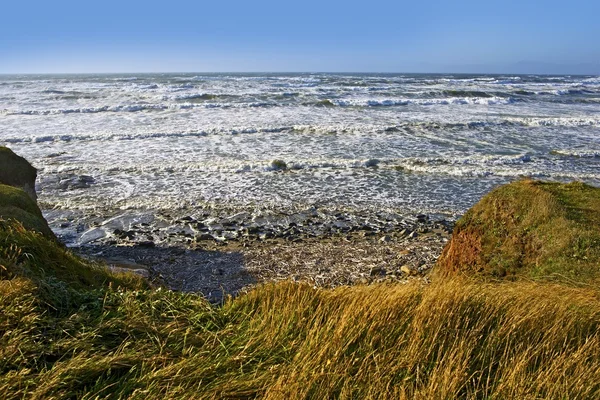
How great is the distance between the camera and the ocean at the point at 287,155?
36.8ft

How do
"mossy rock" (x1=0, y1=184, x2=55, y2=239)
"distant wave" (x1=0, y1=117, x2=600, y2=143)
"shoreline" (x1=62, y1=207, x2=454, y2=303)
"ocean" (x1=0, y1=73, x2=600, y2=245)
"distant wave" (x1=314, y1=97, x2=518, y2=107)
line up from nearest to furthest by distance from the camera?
1. "mossy rock" (x1=0, y1=184, x2=55, y2=239)
2. "shoreline" (x1=62, y1=207, x2=454, y2=303)
3. "ocean" (x1=0, y1=73, x2=600, y2=245)
4. "distant wave" (x1=0, y1=117, x2=600, y2=143)
5. "distant wave" (x1=314, y1=97, x2=518, y2=107)

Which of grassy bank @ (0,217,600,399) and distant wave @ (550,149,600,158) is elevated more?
grassy bank @ (0,217,600,399)

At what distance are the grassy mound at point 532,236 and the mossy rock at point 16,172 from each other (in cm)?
853

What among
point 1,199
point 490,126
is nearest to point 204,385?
point 1,199

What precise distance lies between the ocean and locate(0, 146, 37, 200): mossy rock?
3.91ft

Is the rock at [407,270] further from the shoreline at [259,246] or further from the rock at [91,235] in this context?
the rock at [91,235]

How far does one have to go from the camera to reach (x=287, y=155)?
15.9 m

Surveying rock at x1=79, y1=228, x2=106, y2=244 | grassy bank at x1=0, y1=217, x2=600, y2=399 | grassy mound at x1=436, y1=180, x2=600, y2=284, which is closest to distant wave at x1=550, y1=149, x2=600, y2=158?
grassy mound at x1=436, y1=180, x2=600, y2=284

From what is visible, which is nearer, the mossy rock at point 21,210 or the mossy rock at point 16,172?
the mossy rock at point 21,210

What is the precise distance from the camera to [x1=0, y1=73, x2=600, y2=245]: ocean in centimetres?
1120

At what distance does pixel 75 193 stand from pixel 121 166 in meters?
2.95

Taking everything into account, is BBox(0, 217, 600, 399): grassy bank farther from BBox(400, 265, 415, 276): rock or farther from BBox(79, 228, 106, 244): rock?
BBox(79, 228, 106, 244): rock

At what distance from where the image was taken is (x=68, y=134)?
20031mm

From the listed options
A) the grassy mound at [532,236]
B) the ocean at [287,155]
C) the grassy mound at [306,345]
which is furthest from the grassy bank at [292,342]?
the ocean at [287,155]
